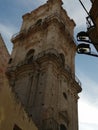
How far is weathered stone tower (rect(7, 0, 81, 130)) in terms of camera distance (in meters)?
20.5

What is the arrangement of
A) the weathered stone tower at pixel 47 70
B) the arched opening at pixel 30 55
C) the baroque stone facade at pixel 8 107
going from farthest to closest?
the arched opening at pixel 30 55 < the weathered stone tower at pixel 47 70 < the baroque stone facade at pixel 8 107

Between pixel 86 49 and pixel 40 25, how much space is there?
22.5 meters

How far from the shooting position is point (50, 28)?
28062 millimetres

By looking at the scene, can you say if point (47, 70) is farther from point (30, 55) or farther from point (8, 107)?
point (8, 107)

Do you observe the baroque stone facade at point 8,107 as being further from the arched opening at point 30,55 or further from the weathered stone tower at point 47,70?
the arched opening at point 30,55

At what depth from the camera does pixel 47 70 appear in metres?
22.6

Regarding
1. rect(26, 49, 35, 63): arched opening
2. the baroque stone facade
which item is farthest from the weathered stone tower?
the baroque stone facade

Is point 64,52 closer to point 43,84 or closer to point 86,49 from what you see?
point 43,84

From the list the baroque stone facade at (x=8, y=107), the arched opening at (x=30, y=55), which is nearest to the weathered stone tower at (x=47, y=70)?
the arched opening at (x=30, y=55)

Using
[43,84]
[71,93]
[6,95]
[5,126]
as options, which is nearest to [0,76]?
[6,95]

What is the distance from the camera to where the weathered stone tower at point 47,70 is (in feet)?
67.2

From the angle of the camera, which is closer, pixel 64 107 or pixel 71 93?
pixel 64 107

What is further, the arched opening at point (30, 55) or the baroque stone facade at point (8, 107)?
the arched opening at point (30, 55)

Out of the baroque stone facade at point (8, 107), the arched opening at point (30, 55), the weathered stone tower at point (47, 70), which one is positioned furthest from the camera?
the arched opening at point (30, 55)
